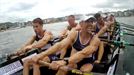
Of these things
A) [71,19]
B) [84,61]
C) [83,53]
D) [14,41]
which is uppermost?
[71,19]

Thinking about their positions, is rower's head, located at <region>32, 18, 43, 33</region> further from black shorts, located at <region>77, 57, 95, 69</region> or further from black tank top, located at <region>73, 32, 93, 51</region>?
black shorts, located at <region>77, 57, 95, 69</region>

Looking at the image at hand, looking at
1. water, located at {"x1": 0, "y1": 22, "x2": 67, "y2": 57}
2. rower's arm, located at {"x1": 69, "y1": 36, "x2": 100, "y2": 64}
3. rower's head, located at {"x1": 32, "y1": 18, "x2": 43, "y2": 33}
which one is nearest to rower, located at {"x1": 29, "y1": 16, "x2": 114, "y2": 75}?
rower's arm, located at {"x1": 69, "y1": 36, "x2": 100, "y2": 64}

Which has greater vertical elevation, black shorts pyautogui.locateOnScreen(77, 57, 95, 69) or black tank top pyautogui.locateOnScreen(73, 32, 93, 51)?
black tank top pyautogui.locateOnScreen(73, 32, 93, 51)

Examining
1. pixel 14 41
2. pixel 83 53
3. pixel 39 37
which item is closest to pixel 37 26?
pixel 39 37

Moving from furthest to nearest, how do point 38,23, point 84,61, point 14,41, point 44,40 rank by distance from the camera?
point 14,41 < point 44,40 < point 38,23 < point 84,61

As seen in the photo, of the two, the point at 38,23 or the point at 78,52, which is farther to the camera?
the point at 38,23

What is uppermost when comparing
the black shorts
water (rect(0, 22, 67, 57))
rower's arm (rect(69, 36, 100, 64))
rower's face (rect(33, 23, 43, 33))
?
rower's face (rect(33, 23, 43, 33))

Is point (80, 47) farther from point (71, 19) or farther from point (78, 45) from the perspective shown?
point (71, 19)

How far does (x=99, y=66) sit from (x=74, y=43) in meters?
0.75

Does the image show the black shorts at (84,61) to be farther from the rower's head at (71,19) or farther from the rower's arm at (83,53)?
the rower's head at (71,19)

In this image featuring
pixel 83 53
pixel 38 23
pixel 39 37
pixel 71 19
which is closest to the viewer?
pixel 83 53

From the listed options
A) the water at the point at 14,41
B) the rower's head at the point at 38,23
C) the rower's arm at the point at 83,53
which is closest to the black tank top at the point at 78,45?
the rower's arm at the point at 83,53

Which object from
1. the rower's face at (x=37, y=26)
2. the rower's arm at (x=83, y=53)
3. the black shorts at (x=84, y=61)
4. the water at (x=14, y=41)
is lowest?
the water at (x=14, y=41)

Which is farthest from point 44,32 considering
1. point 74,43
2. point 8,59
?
point 74,43
